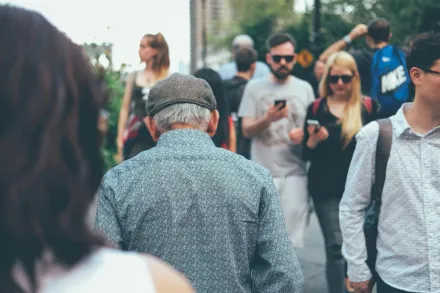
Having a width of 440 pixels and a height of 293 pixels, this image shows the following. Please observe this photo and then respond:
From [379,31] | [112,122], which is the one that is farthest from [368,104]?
[112,122]

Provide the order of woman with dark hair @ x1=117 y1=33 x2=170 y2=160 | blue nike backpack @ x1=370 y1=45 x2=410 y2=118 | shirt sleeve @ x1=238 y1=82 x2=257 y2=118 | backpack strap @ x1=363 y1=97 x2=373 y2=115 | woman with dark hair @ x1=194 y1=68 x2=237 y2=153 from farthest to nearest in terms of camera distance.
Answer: shirt sleeve @ x1=238 y1=82 x2=257 y2=118, woman with dark hair @ x1=117 y1=33 x2=170 y2=160, blue nike backpack @ x1=370 y1=45 x2=410 y2=118, backpack strap @ x1=363 y1=97 x2=373 y2=115, woman with dark hair @ x1=194 y1=68 x2=237 y2=153

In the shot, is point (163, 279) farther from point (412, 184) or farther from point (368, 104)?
point (368, 104)

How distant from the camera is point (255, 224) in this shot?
3.01 metres

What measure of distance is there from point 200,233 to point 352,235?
4.63 feet

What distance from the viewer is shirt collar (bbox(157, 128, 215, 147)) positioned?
10.1ft

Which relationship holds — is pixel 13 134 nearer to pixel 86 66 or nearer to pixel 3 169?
pixel 3 169

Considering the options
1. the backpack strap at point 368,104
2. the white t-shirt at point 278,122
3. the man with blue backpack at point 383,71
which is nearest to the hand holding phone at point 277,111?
the white t-shirt at point 278,122

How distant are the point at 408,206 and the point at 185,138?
1.23 metres

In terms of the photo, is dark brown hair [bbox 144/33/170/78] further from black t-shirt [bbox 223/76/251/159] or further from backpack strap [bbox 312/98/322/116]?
backpack strap [bbox 312/98/322/116]

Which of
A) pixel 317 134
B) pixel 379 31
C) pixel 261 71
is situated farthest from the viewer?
pixel 261 71

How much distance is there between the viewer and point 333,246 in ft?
20.3

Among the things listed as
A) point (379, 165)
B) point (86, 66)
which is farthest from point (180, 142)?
point (86, 66)

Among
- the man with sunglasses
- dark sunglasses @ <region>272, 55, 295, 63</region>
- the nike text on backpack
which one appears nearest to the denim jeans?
dark sunglasses @ <region>272, 55, 295, 63</region>

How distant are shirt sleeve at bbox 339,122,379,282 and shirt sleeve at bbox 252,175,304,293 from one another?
1028mm
